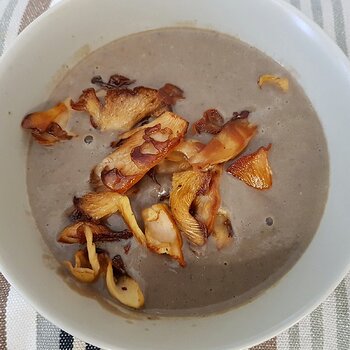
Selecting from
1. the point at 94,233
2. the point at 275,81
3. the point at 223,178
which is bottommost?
the point at 94,233

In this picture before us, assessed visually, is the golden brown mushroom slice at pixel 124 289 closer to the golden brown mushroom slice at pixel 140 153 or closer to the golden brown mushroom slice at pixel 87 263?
the golden brown mushroom slice at pixel 87 263

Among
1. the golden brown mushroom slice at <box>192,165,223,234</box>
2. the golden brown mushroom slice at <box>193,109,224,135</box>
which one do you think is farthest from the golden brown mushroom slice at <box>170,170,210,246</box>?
the golden brown mushroom slice at <box>193,109,224,135</box>

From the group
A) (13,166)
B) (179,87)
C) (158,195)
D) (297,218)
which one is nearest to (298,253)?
(297,218)

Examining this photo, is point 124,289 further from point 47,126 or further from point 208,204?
point 47,126

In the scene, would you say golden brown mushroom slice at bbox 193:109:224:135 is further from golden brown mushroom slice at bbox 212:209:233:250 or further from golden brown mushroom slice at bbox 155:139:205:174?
golden brown mushroom slice at bbox 212:209:233:250

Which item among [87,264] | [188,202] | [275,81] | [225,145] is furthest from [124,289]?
[275,81]

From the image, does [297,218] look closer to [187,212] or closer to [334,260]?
[334,260]
